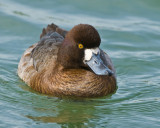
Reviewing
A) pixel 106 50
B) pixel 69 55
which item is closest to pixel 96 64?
pixel 69 55

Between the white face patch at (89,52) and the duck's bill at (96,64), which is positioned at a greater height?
the white face patch at (89,52)

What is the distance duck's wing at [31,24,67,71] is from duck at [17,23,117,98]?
2cm

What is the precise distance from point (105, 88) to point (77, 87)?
1.76ft

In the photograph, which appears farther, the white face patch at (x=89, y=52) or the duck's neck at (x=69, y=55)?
the duck's neck at (x=69, y=55)

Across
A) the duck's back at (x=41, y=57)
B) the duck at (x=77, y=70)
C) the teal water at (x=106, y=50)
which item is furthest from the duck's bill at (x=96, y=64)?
the duck's back at (x=41, y=57)

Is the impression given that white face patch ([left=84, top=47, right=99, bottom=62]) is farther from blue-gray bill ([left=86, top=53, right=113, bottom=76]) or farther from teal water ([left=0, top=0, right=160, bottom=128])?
teal water ([left=0, top=0, right=160, bottom=128])

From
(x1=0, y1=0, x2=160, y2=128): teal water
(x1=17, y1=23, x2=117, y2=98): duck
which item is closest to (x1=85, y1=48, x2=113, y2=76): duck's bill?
(x1=17, y1=23, x2=117, y2=98): duck

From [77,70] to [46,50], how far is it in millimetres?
1172

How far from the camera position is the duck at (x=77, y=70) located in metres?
7.64

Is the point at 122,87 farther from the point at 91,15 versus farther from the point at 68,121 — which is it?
the point at 91,15

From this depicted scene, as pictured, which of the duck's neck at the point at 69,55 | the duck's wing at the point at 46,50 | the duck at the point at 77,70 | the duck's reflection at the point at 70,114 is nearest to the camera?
the duck's reflection at the point at 70,114

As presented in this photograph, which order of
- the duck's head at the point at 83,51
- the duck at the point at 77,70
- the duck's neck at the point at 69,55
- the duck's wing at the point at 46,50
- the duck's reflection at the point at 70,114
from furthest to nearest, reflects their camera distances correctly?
the duck's wing at the point at 46,50 < the duck's neck at the point at 69,55 < the duck at the point at 77,70 < the duck's head at the point at 83,51 < the duck's reflection at the point at 70,114

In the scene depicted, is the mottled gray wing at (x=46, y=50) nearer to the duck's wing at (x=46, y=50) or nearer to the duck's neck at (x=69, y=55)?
the duck's wing at (x=46, y=50)

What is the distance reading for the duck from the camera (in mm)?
7641
